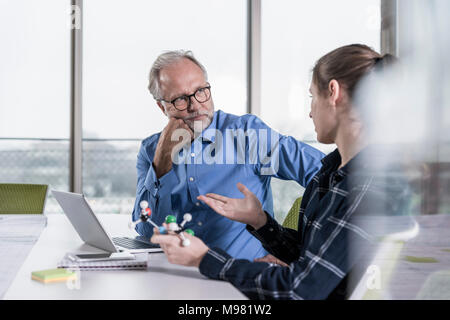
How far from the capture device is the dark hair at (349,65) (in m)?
1.10

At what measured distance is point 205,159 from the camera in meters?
1.84

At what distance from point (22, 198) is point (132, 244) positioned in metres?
1.56

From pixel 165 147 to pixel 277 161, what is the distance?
0.42 meters

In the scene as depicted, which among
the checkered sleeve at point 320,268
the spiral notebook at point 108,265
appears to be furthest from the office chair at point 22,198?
the checkered sleeve at point 320,268

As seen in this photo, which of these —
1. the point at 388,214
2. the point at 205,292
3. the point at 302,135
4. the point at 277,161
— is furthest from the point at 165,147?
the point at 302,135

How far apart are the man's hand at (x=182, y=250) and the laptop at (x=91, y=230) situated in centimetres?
30

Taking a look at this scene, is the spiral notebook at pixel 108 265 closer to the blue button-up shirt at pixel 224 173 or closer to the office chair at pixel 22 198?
the blue button-up shirt at pixel 224 173

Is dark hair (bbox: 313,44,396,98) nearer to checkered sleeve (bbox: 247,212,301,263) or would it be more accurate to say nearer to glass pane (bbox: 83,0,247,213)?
checkered sleeve (bbox: 247,212,301,263)

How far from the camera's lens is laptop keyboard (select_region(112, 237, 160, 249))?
1.52 m

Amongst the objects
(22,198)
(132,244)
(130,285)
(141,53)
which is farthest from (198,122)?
(141,53)

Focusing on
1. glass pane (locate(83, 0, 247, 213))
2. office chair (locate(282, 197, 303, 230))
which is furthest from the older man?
glass pane (locate(83, 0, 247, 213))

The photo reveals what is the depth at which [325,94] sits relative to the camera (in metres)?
1.17
